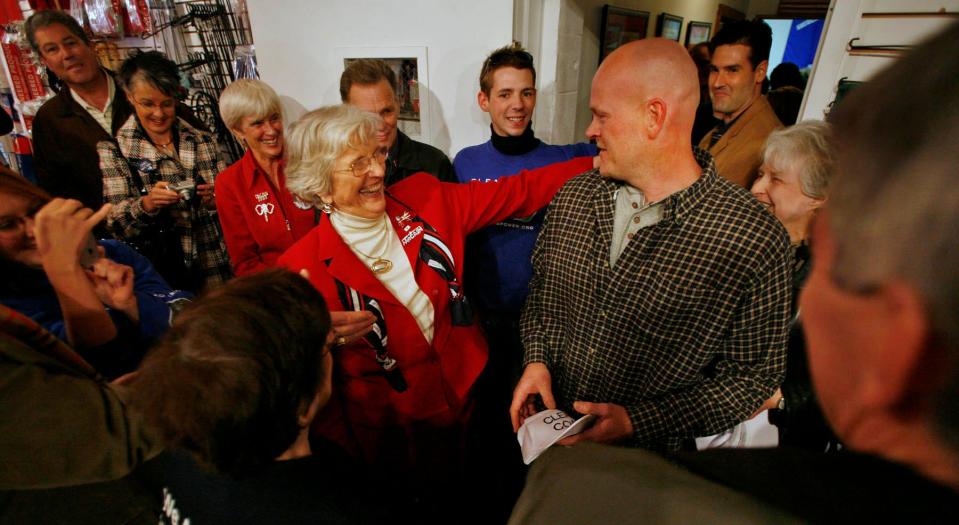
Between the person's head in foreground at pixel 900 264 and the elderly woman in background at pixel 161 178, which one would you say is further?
the elderly woman in background at pixel 161 178

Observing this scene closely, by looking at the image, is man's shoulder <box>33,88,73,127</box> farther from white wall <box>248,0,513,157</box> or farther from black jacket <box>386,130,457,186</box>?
black jacket <box>386,130,457,186</box>

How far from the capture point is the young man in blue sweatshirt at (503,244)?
2.11m

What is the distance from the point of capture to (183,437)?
2.47 ft

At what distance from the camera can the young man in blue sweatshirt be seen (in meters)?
2.11

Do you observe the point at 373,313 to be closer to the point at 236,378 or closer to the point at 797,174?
the point at 236,378

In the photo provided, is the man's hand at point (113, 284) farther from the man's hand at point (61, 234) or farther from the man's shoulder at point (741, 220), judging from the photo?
the man's shoulder at point (741, 220)

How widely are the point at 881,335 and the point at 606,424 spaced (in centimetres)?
99

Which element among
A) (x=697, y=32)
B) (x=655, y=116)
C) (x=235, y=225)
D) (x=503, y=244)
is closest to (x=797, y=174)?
(x=655, y=116)

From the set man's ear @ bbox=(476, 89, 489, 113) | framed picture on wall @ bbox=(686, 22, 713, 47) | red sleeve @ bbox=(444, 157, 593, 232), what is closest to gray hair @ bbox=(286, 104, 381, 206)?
red sleeve @ bbox=(444, 157, 593, 232)

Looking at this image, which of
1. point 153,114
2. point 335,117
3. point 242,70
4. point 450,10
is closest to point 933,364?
point 335,117

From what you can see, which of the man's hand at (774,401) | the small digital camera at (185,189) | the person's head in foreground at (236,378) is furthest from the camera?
the small digital camera at (185,189)

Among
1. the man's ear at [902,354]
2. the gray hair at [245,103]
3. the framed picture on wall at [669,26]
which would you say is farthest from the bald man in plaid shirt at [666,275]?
the framed picture on wall at [669,26]

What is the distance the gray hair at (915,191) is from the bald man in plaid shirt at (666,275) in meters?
0.87

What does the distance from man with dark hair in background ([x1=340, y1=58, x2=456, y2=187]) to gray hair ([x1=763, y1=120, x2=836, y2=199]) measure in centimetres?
153
